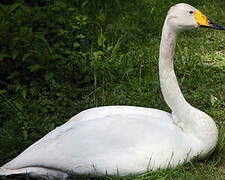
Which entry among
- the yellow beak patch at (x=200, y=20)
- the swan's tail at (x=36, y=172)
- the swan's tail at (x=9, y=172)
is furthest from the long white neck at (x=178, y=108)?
the swan's tail at (x=9, y=172)

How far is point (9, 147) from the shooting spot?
4.27 m

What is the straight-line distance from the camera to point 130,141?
148 inches

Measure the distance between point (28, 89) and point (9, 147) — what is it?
46.1 inches

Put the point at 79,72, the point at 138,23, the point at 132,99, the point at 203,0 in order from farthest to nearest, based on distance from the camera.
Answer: the point at 203,0, the point at 138,23, the point at 79,72, the point at 132,99

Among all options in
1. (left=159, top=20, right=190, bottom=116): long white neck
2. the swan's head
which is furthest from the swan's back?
the swan's head

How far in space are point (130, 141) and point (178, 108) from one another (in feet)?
1.76

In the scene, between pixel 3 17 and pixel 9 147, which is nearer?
pixel 9 147

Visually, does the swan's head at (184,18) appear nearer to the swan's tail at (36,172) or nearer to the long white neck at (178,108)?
the long white neck at (178,108)

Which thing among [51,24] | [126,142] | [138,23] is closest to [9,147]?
[126,142]

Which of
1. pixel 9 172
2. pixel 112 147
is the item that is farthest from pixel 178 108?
pixel 9 172

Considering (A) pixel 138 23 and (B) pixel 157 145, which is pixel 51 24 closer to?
(A) pixel 138 23

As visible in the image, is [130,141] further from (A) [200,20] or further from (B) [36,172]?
(A) [200,20]

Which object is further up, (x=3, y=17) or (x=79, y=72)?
(x=3, y=17)

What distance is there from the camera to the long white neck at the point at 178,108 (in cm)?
392
